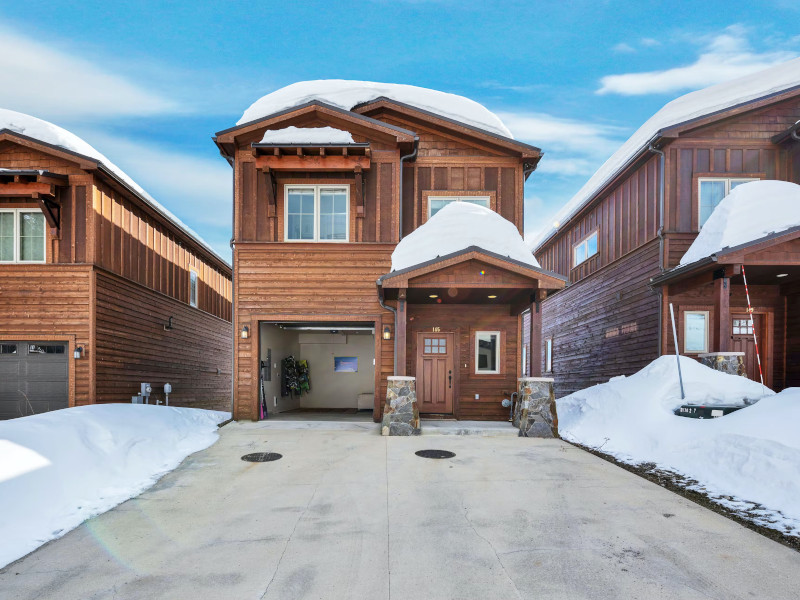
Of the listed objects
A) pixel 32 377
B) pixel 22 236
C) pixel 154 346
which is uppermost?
pixel 22 236

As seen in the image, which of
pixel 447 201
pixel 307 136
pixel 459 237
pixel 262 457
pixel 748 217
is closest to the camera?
pixel 262 457

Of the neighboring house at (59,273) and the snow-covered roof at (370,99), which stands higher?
the snow-covered roof at (370,99)

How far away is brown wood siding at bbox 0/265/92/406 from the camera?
427 inches

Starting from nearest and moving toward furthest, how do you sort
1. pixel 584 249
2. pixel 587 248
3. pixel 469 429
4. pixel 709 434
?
1. pixel 709 434
2. pixel 469 429
3. pixel 587 248
4. pixel 584 249

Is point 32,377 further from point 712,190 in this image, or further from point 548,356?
point 548,356

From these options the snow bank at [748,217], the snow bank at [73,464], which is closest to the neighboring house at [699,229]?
the snow bank at [748,217]

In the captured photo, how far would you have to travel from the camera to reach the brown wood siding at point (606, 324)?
12.0 metres

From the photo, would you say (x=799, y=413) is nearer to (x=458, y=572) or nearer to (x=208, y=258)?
(x=458, y=572)

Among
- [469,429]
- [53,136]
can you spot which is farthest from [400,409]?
[53,136]

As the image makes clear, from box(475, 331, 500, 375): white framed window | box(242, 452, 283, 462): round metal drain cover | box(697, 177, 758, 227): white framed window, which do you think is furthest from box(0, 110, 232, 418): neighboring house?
box(697, 177, 758, 227): white framed window

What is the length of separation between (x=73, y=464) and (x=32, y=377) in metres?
6.82

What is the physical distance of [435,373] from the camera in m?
11.0

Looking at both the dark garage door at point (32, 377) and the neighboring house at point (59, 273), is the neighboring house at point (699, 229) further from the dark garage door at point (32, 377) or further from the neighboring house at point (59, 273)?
the dark garage door at point (32, 377)

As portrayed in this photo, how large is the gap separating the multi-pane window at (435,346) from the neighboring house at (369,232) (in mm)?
33
